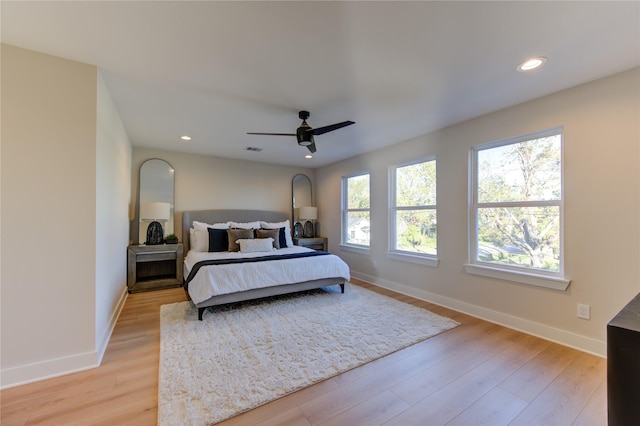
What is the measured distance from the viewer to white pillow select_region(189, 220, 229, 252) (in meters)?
4.48

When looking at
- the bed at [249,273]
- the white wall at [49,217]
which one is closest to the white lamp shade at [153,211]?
the bed at [249,273]

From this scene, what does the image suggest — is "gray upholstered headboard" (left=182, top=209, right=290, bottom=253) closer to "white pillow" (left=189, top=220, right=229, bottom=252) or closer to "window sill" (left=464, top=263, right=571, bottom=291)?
"white pillow" (left=189, top=220, right=229, bottom=252)

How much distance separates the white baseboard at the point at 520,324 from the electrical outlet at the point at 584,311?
19 cm

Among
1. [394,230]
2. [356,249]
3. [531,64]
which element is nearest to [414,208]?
[394,230]

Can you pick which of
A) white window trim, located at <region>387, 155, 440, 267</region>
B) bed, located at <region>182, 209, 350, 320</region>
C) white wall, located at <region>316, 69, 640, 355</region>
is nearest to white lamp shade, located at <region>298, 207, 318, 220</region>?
bed, located at <region>182, 209, 350, 320</region>

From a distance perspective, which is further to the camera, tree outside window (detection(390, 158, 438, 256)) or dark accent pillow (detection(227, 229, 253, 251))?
dark accent pillow (detection(227, 229, 253, 251))

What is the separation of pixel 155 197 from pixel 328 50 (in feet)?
13.6

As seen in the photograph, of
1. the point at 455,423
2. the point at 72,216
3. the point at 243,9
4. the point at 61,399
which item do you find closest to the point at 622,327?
the point at 455,423

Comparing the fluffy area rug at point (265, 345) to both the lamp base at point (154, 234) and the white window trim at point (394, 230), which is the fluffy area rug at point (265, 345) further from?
the lamp base at point (154, 234)

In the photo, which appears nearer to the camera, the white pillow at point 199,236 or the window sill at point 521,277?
the window sill at point 521,277

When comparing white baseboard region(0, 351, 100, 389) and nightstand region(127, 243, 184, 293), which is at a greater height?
nightstand region(127, 243, 184, 293)

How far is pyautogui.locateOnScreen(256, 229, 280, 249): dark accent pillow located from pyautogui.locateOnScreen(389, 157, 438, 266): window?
6.51 ft

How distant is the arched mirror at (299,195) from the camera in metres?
6.11

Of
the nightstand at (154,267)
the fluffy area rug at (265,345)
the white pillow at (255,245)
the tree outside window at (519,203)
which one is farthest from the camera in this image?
the white pillow at (255,245)
